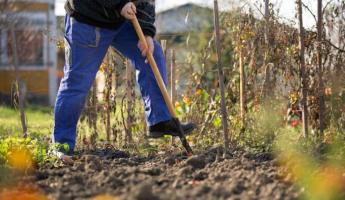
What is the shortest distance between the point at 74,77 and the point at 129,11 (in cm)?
57

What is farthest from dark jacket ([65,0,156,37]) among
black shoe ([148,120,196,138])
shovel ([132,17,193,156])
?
black shoe ([148,120,196,138])

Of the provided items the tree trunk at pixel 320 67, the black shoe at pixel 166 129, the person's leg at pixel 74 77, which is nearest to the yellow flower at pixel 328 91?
the tree trunk at pixel 320 67

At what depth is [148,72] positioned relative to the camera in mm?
5473

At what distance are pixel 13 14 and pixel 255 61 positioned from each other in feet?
29.3

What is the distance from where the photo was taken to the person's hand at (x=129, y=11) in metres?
5.11

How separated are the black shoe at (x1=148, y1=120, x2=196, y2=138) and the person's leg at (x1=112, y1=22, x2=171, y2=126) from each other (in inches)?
1.3

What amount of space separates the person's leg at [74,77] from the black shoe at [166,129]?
592 millimetres

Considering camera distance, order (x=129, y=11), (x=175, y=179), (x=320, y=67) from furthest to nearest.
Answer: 1. (x=320, y=67)
2. (x=129, y=11)
3. (x=175, y=179)

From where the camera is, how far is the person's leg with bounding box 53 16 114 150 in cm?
516

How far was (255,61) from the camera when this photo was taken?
6469mm

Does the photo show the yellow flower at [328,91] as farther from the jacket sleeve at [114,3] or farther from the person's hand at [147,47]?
the jacket sleeve at [114,3]

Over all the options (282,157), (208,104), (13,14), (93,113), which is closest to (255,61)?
(208,104)

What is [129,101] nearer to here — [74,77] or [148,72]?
[148,72]

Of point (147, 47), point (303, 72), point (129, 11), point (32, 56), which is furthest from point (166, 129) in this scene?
point (32, 56)
